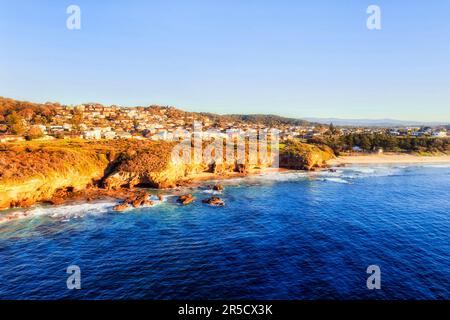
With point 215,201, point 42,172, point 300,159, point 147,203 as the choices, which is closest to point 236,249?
point 215,201

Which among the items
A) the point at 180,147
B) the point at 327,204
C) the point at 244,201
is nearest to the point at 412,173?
the point at 327,204

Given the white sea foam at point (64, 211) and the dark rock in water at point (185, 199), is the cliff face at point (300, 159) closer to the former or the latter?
the dark rock in water at point (185, 199)

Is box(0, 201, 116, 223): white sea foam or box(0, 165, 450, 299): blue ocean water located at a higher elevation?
box(0, 201, 116, 223): white sea foam

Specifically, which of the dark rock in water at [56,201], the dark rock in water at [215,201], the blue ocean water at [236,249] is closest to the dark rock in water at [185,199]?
the blue ocean water at [236,249]

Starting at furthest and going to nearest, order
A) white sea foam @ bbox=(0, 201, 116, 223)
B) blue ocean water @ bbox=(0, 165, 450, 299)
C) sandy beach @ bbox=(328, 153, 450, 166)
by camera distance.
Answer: sandy beach @ bbox=(328, 153, 450, 166) < white sea foam @ bbox=(0, 201, 116, 223) < blue ocean water @ bbox=(0, 165, 450, 299)

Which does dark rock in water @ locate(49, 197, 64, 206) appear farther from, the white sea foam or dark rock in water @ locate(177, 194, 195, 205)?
dark rock in water @ locate(177, 194, 195, 205)

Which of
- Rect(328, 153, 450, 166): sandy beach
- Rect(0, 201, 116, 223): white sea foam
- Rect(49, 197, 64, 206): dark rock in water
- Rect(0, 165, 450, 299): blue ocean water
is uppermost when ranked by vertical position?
Rect(328, 153, 450, 166): sandy beach

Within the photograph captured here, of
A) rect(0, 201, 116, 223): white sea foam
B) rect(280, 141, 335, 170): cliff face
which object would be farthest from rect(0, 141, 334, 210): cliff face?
rect(280, 141, 335, 170): cliff face
